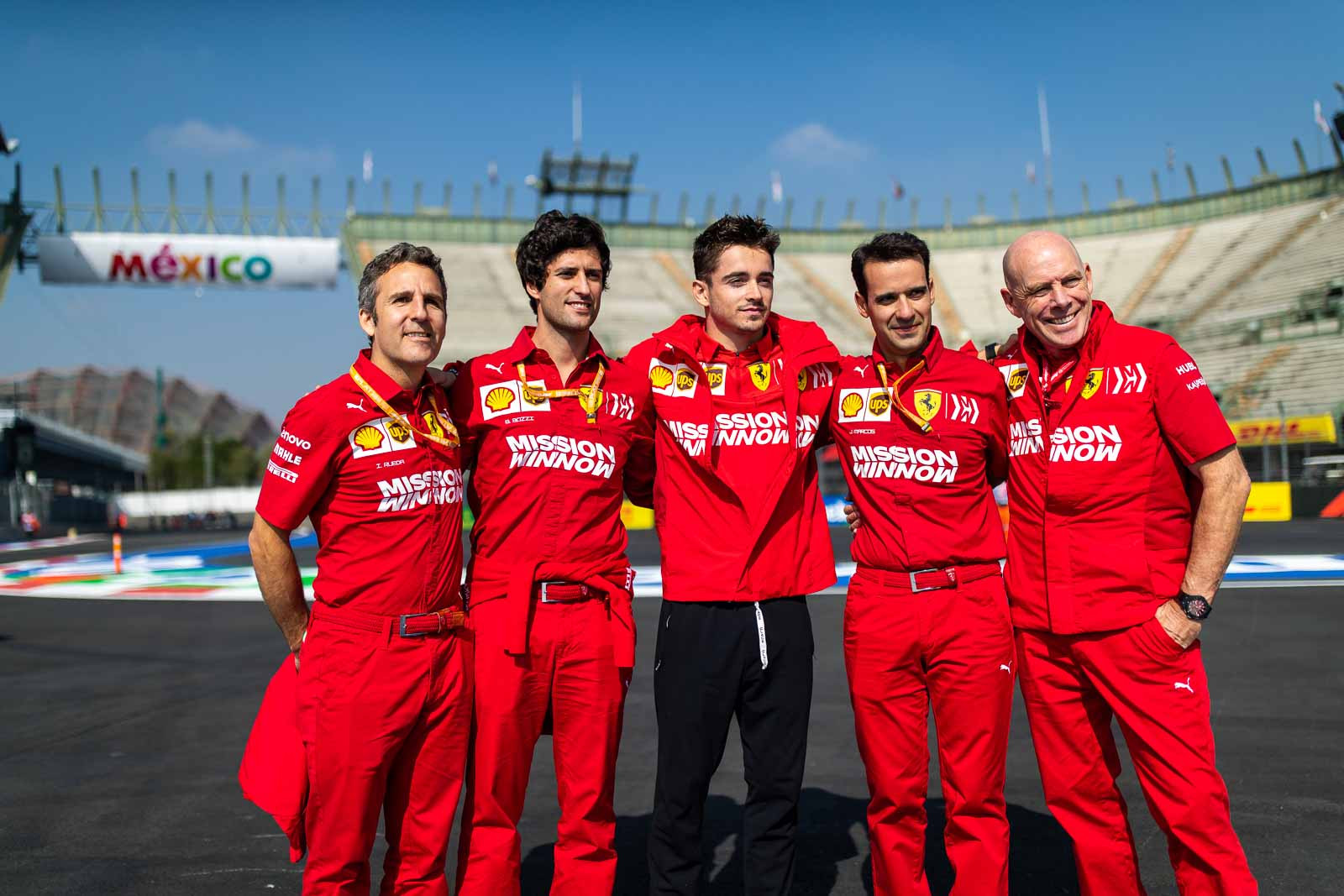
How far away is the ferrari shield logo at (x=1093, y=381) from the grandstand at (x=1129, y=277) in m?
32.2

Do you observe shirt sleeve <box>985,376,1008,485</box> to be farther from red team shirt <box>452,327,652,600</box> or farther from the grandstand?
the grandstand

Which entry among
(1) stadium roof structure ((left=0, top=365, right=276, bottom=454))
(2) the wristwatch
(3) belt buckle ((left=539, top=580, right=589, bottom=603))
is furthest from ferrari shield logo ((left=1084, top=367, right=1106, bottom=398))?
(1) stadium roof structure ((left=0, top=365, right=276, bottom=454))

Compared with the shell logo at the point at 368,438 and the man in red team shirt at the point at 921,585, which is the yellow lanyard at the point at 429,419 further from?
the man in red team shirt at the point at 921,585

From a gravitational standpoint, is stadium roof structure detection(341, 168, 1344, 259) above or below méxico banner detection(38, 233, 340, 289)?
above

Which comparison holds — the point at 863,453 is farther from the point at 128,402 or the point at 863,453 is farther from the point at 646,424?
the point at 128,402

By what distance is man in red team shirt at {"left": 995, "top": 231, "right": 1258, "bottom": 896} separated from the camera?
3254mm

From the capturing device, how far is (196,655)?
941 cm

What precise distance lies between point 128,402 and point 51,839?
6260 inches

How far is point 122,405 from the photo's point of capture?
144m

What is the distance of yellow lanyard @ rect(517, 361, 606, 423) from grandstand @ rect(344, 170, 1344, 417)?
32130mm

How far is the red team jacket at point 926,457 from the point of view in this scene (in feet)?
11.4

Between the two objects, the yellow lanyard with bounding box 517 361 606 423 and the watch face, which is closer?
the watch face

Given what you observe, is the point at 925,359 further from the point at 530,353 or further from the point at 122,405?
the point at 122,405

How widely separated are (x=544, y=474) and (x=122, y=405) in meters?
160
